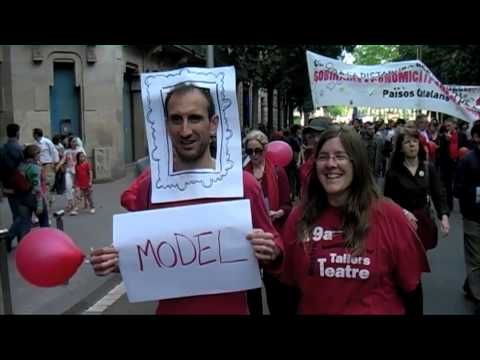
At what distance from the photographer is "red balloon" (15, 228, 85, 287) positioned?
236cm

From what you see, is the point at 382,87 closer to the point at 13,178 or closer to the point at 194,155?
the point at 13,178

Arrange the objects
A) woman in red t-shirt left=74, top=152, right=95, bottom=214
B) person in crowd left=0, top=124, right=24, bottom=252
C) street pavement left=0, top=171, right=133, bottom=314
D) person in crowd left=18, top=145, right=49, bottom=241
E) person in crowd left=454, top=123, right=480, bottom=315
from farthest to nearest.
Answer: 1. woman in red t-shirt left=74, top=152, right=95, bottom=214
2. person in crowd left=18, top=145, right=49, bottom=241
3. person in crowd left=0, top=124, right=24, bottom=252
4. street pavement left=0, top=171, right=133, bottom=314
5. person in crowd left=454, top=123, right=480, bottom=315

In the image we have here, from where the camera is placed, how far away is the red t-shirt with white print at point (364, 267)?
95.3 inches

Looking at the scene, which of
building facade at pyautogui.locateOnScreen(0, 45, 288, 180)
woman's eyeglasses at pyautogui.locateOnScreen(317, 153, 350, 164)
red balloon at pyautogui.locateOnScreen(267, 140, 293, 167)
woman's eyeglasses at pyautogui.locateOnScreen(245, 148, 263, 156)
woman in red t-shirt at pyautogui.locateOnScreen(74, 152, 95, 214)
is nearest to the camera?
woman's eyeglasses at pyautogui.locateOnScreen(317, 153, 350, 164)

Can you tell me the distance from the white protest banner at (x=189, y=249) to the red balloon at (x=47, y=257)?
0.19m

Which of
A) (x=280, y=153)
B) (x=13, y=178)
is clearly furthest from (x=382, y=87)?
(x=13, y=178)

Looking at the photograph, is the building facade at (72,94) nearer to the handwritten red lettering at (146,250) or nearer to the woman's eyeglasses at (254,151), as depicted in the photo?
the woman's eyeglasses at (254,151)

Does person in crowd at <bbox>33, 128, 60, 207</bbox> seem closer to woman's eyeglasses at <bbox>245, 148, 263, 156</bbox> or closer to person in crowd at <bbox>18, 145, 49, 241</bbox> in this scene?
person in crowd at <bbox>18, 145, 49, 241</bbox>

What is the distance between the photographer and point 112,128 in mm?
19266

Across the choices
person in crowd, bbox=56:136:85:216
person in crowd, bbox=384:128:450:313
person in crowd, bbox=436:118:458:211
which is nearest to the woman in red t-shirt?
person in crowd, bbox=56:136:85:216

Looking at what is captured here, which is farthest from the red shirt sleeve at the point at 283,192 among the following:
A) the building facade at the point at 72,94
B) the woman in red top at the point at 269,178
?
the building facade at the point at 72,94

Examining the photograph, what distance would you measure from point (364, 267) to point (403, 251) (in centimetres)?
17
